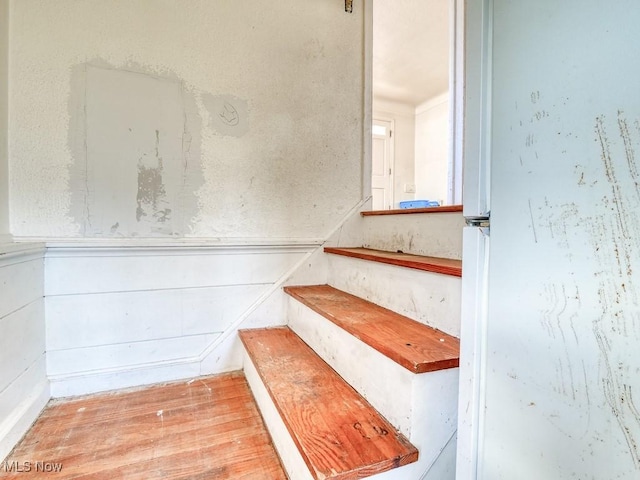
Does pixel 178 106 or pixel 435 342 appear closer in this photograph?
pixel 435 342

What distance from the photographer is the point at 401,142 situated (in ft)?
15.3

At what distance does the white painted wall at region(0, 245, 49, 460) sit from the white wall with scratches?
1415 mm

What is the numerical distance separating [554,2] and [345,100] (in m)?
1.46

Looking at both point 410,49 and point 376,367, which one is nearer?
point 376,367

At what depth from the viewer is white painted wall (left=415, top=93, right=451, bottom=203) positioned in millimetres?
4262

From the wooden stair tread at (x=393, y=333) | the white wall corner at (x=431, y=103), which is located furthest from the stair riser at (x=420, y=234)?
the white wall corner at (x=431, y=103)

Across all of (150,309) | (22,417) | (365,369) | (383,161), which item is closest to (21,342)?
(22,417)

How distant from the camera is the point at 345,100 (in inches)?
71.6

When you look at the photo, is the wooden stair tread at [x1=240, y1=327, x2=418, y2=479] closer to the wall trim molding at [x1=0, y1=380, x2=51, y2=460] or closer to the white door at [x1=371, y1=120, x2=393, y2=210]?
the wall trim molding at [x1=0, y1=380, x2=51, y2=460]

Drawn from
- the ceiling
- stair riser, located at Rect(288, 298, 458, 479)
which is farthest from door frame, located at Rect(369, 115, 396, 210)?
stair riser, located at Rect(288, 298, 458, 479)

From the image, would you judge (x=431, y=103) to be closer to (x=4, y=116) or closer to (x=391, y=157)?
(x=391, y=157)

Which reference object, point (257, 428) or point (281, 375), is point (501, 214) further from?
point (257, 428)

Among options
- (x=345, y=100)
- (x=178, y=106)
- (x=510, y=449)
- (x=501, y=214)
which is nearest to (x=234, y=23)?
(x=178, y=106)

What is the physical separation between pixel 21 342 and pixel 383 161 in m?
4.31
